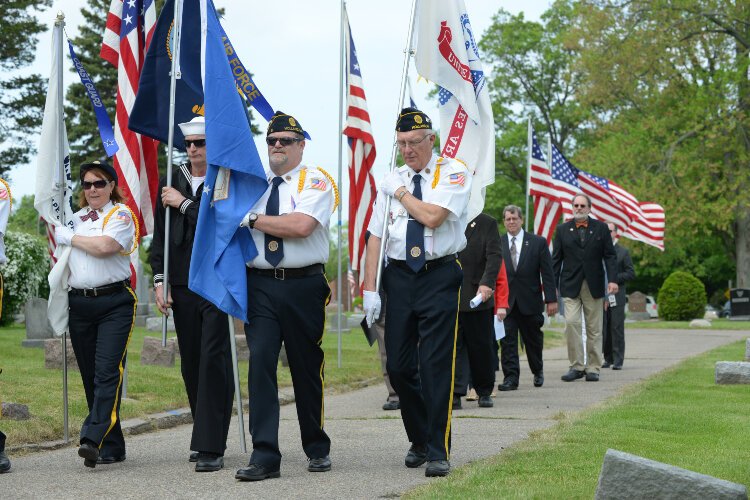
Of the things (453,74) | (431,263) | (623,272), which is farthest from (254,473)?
(623,272)

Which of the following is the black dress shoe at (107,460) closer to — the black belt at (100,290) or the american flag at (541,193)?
the black belt at (100,290)

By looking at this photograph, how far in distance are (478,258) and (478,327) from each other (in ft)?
2.34

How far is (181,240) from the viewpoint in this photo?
7.76 metres

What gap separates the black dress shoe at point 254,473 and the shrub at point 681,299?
119ft

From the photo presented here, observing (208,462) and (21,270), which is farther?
(21,270)

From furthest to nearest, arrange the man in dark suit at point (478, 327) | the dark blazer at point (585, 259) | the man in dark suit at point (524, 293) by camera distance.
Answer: the dark blazer at point (585, 259)
the man in dark suit at point (524, 293)
the man in dark suit at point (478, 327)

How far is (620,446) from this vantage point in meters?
7.79

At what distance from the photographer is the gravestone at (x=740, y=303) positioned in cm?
4075

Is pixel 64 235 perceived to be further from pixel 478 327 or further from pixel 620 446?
pixel 478 327

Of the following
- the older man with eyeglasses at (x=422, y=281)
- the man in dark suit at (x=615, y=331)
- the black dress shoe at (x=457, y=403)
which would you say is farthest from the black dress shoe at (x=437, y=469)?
the man in dark suit at (x=615, y=331)

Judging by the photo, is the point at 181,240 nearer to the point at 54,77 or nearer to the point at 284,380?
the point at 54,77

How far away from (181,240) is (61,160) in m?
1.89

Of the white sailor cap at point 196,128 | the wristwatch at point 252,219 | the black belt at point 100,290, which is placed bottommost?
the black belt at point 100,290

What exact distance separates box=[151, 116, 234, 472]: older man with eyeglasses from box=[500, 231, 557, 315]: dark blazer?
253 inches
